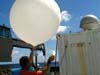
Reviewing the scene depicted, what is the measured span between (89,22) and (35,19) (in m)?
4.49

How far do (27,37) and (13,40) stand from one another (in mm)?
18055

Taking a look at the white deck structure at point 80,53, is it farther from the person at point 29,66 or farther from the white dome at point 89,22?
the person at point 29,66

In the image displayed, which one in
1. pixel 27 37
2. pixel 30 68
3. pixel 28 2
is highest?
pixel 28 2

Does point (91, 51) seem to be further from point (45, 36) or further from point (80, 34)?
point (45, 36)

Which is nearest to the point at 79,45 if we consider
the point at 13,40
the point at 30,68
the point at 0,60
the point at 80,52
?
the point at 80,52

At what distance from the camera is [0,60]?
76.8 ft

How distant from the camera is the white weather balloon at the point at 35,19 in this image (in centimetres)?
429

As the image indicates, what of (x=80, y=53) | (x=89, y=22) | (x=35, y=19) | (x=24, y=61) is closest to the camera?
(x=35, y=19)

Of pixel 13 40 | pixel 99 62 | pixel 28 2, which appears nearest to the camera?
pixel 28 2

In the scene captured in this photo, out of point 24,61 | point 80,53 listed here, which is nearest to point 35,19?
point 24,61

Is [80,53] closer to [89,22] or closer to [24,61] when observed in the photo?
[89,22]

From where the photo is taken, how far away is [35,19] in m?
4.32

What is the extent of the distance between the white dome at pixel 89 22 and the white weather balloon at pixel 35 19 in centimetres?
413

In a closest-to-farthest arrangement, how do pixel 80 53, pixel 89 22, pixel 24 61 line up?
pixel 24 61 < pixel 80 53 < pixel 89 22
